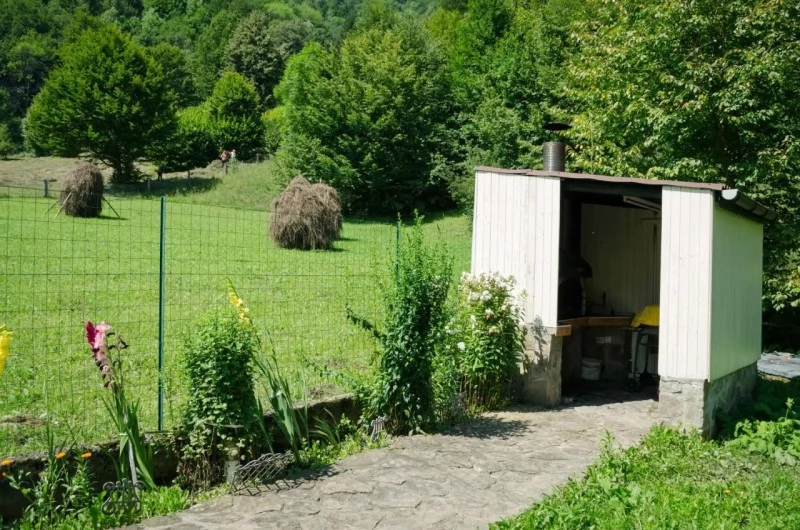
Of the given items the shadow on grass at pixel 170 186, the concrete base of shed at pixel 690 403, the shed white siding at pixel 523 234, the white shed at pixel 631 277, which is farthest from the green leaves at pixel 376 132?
the concrete base of shed at pixel 690 403

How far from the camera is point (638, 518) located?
4750 millimetres

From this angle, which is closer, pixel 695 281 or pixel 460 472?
pixel 460 472

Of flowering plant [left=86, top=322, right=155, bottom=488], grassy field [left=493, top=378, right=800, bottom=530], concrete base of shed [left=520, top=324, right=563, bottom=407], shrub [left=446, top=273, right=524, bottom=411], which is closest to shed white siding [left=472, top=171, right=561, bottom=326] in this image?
concrete base of shed [left=520, top=324, right=563, bottom=407]

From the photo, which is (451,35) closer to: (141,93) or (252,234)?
(141,93)

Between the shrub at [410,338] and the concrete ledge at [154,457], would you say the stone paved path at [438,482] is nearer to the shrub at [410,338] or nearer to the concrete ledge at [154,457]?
the shrub at [410,338]

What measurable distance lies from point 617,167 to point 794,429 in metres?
7.98

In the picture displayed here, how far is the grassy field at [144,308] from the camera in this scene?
6.18 metres

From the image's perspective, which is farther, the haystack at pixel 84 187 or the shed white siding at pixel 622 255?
the haystack at pixel 84 187

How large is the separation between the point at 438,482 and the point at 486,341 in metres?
2.51

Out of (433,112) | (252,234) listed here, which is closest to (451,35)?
(433,112)

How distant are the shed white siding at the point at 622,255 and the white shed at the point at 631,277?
0.02 metres

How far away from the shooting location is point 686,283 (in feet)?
24.6

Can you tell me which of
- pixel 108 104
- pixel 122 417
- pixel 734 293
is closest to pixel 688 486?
pixel 734 293

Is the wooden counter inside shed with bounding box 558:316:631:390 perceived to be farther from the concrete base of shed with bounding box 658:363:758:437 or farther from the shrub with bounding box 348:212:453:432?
A: the shrub with bounding box 348:212:453:432
